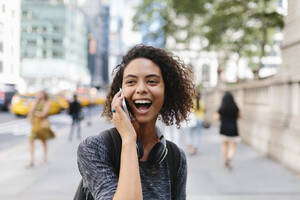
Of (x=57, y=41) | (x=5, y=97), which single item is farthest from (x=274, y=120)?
(x=57, y=41)

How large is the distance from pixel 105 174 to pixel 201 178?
558cm

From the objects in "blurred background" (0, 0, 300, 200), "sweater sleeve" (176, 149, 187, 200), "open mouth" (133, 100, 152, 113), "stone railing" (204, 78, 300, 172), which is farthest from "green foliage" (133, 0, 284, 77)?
"open mouth" (133, 100, 152, 113)

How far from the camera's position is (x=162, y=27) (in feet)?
100

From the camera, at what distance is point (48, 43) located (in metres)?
71.2

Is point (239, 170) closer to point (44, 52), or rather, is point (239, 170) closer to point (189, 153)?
point (189, 153)

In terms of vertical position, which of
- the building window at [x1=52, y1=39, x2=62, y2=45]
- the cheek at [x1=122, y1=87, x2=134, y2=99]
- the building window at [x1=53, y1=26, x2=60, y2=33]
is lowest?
the cheek at [x1=122, y1=87, x2=134, y2=99]

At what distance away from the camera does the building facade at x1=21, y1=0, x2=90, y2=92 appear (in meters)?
66.3

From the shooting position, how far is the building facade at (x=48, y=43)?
66.3m

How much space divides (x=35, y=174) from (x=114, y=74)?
573 cm

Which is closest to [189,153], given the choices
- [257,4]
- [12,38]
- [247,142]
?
[247,142]

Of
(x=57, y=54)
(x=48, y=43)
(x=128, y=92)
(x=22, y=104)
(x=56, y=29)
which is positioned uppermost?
(x=56, y=29)

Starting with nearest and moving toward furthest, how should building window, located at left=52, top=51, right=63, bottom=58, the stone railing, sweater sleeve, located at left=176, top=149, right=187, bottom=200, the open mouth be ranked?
the open mouth < sweater sleeve, located at left=176, top=149, right=187, bottom=200 < the stone railing < building window, located at left=52, top=51, right=63, bottom=58

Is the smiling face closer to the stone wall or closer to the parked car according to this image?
the stone wall

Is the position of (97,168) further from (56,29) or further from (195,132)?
(56,29)
